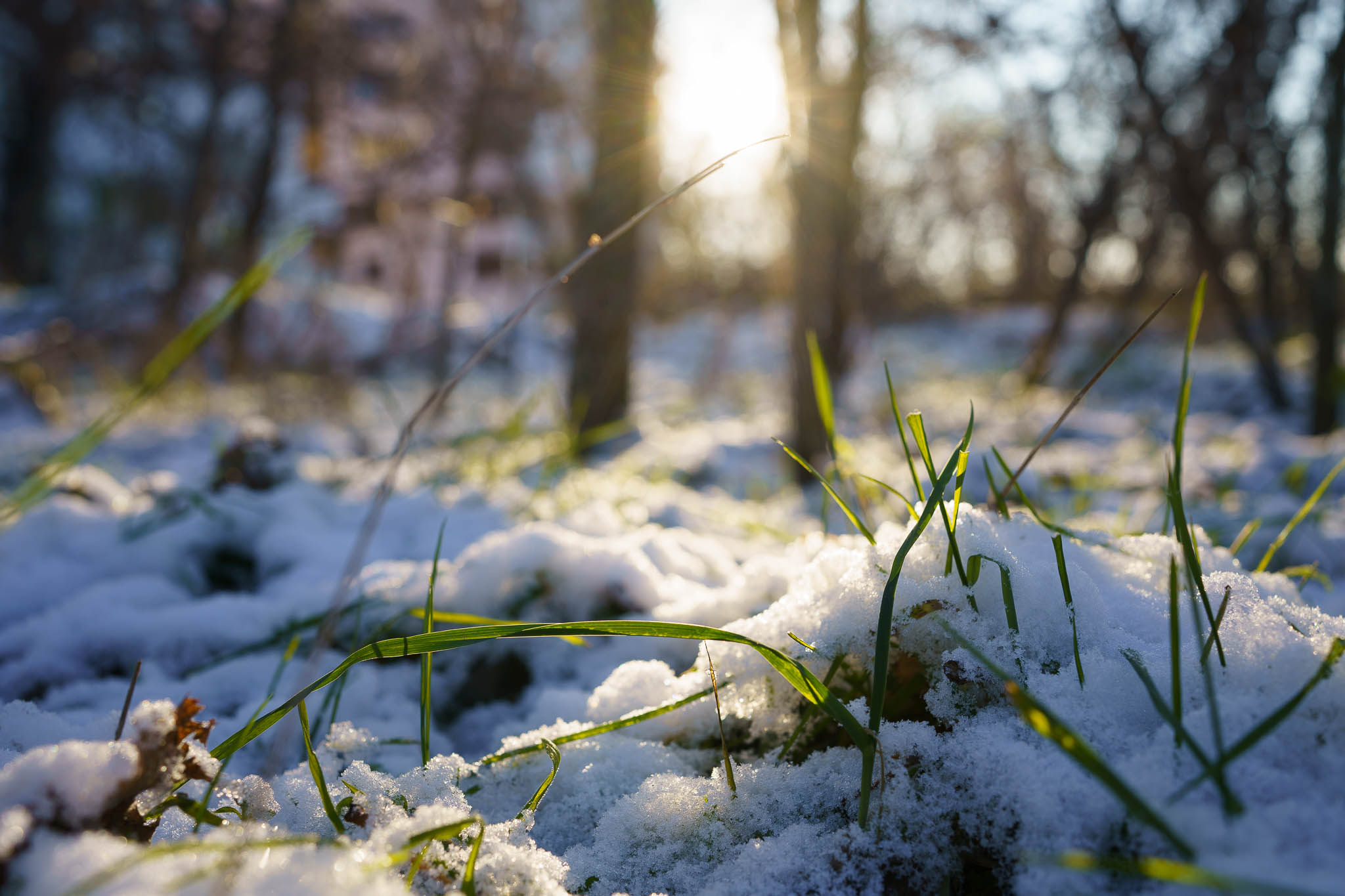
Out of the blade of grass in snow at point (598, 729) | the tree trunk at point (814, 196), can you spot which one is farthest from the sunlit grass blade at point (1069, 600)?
the tree trunk at point (814, 196)

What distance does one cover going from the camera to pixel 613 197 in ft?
11.6

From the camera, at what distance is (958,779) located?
591 millimetres

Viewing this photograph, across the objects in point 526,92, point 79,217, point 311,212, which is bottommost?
point 311,212

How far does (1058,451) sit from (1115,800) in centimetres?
358

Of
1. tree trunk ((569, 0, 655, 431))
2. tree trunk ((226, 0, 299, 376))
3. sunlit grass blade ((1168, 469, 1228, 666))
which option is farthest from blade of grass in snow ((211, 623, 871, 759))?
tree trunk ((226, 0, 299, 376))

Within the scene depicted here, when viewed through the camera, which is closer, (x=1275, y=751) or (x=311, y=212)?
(x=1275, y=751)

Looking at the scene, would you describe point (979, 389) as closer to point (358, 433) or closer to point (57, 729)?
point (358, 433)

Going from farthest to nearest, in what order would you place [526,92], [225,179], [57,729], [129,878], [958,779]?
[225,179] → [526,92] → [57,729] → [958,779] → [129,878]

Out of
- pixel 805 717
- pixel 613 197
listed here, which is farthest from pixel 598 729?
pixel 613 197

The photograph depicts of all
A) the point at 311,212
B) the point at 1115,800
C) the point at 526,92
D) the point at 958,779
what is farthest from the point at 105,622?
the point at 311,212

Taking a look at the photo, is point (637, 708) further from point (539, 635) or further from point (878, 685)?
point (878, 685)

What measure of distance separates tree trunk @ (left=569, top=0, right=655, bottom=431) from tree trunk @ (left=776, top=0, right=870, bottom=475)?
0.75 meters

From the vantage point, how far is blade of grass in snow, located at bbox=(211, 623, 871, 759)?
2.08 ft

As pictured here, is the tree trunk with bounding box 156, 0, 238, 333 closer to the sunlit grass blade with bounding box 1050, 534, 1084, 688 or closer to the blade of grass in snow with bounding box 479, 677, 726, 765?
the blade of grass in snow with bounding box 479, 677, 726, 765
